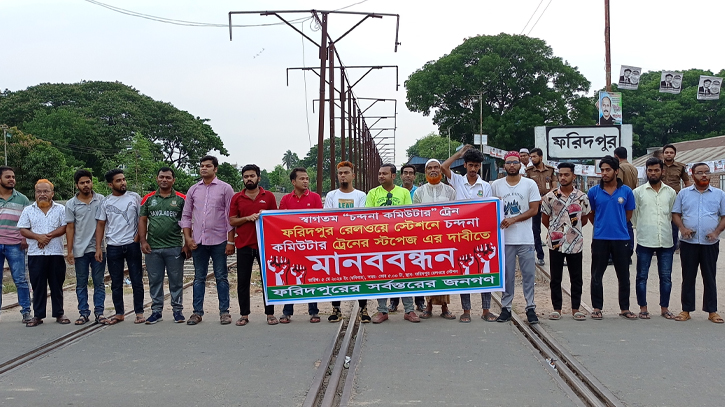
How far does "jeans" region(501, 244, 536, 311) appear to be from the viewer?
734 cm

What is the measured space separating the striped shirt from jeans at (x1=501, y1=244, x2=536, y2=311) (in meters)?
5.70

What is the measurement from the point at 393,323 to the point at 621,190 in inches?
117

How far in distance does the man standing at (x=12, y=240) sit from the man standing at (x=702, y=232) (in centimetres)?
752

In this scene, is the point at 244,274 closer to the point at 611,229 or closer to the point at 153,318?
the point at 153,318

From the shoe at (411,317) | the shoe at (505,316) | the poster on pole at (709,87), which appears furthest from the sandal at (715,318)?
the poster on pole at (709,87)

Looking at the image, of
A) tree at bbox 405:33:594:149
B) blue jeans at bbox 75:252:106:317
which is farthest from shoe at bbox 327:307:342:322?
tree at bbox 405:33:594:149

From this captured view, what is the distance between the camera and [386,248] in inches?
294

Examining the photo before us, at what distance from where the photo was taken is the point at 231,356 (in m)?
→ 5.98

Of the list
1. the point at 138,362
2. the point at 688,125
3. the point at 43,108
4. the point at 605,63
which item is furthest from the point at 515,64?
the point at 138,362

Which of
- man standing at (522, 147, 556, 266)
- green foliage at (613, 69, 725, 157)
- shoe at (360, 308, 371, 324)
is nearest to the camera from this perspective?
shoe at (360, 308, 371, 324)

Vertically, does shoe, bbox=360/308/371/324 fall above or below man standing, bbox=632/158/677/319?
below

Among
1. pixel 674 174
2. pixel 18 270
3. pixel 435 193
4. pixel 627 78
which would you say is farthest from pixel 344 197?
pixel 627 78

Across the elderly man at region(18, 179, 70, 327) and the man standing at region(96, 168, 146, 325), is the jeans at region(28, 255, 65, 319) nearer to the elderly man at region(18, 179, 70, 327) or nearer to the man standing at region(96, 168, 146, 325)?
the elderly man at region(18, 179, 70, 327)

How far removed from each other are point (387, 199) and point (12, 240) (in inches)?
174
